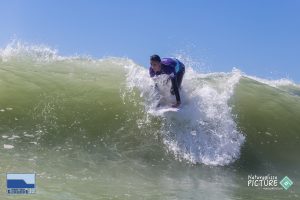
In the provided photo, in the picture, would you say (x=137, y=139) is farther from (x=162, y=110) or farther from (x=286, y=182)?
(x=286, y=182)

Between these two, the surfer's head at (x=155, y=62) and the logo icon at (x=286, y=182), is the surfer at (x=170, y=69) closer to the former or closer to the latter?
the surfer's head at (x=155, y=62)

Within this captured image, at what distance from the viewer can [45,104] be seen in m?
12.8

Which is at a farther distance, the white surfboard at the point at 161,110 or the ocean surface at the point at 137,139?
the white surfboard at the point at 161,110

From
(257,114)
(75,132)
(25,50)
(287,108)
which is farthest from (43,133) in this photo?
(25,50)

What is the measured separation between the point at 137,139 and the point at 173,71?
217 cm

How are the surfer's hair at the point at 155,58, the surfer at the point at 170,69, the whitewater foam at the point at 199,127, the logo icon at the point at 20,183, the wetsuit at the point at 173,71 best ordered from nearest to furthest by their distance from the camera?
1. the logo icon at the point at 20,183
2. the whitewater foam at the point at 199,127
3. the surfer's hair at the point at 155,58
4. the surfer at the point at 170,69
5. the wetsuit at the point at 173,71

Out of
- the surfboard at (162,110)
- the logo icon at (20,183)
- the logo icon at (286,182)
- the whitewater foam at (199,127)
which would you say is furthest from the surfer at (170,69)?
the logo icon at (20,183)

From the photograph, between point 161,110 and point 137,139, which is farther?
point 161,110

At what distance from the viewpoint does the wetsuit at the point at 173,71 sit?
40.3 ft

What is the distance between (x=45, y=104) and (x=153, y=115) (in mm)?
2860

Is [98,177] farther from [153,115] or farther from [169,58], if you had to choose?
[169,58]

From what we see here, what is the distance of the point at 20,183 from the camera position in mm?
7469

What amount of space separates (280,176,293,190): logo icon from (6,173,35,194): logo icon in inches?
195

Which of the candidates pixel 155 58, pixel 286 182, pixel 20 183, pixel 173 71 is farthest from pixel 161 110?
pixel 20 183
